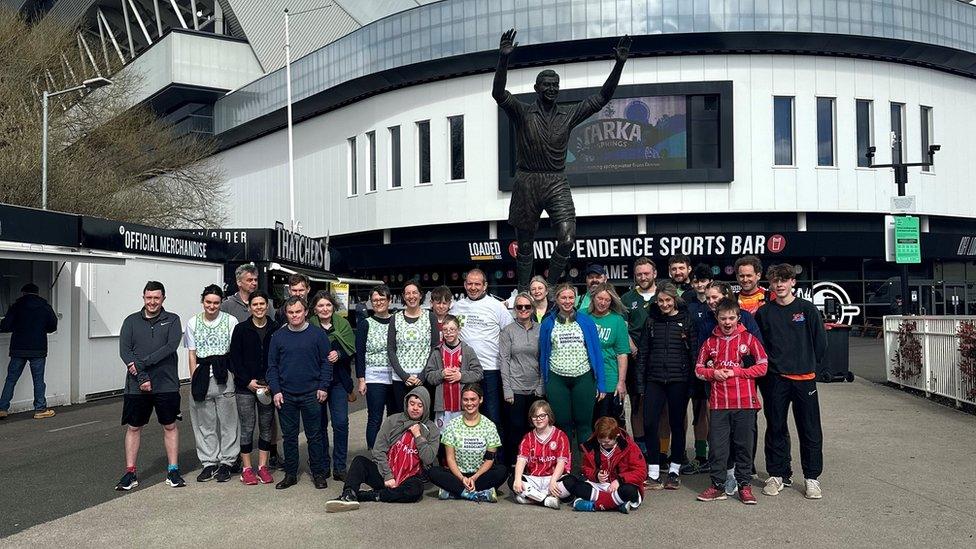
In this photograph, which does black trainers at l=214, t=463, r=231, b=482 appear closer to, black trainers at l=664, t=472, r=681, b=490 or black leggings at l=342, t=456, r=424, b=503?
black leggings at l=342, t=456, r=424, b=503

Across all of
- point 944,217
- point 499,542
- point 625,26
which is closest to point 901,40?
point 944,217

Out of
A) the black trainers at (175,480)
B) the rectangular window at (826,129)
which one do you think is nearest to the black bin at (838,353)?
the black trainers at (175,480)

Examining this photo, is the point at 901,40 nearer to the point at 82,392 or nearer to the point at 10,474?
the point at 82,392

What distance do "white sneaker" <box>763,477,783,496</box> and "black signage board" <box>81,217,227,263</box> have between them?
37.1 ft

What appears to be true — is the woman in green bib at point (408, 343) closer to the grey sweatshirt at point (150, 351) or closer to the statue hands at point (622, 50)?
the grey sweatshirt at point (150, 351)

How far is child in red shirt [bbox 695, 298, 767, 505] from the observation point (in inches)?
270

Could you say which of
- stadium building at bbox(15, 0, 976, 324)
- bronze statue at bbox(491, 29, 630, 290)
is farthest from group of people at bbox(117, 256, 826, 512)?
stadium building at bbox(15, 0, 976, 324)

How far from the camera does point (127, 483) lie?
7582mm

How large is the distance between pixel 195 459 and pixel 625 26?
2398 centimetres

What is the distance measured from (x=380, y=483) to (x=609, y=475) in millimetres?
1881

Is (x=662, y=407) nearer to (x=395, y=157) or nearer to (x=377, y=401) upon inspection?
(x=377, y=401)

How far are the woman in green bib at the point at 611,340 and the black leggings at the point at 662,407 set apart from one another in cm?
23

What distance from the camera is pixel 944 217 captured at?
31.9 m

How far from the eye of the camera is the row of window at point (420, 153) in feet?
104
